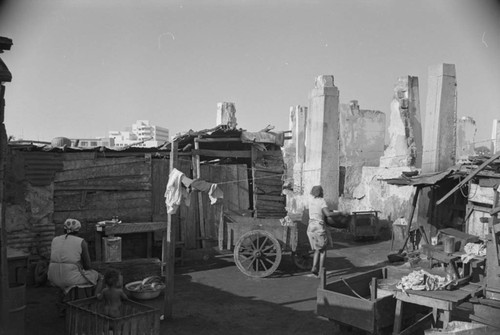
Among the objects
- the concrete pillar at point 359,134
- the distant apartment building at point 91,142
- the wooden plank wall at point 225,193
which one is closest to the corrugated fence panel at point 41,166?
the distant apartment building at point 91,142

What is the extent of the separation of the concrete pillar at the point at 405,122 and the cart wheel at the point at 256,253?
976cm

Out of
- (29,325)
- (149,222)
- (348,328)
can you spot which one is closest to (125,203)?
(149,222)

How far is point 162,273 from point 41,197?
12.0 ft

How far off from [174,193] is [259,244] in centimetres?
353

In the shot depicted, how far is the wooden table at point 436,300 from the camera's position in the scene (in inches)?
207

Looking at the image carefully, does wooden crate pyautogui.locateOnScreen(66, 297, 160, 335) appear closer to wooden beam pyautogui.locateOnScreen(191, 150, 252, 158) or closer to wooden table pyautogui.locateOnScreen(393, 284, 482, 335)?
wooden table pyautogui.locateOnScreen(393, 284, 482, 335)

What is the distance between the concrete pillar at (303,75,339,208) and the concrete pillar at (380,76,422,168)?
329 cm

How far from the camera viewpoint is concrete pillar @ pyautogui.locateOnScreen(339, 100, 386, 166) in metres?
25.7

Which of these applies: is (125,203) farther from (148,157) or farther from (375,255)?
(375,255)

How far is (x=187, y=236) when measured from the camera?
11758mm

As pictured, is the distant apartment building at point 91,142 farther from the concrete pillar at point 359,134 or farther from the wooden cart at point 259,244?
the concrete pillar at point 359,134

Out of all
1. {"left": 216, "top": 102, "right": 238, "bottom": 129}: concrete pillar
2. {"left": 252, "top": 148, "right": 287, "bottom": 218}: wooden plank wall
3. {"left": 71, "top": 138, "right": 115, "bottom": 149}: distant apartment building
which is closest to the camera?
{"left": 252, "top": 148, "right": 287, "bottom": 218}: wooden plank wall

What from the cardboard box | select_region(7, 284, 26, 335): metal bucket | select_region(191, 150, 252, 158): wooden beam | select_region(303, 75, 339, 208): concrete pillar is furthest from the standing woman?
select_region(303, 75, 339, 208): concrete pillar

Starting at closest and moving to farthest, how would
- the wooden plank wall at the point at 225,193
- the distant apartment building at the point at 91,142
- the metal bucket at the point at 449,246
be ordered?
the metal bucket at the point at 449,246 → the wooden plank wall at the point at 225,193 → the distant apartment building at the point at 91,142
